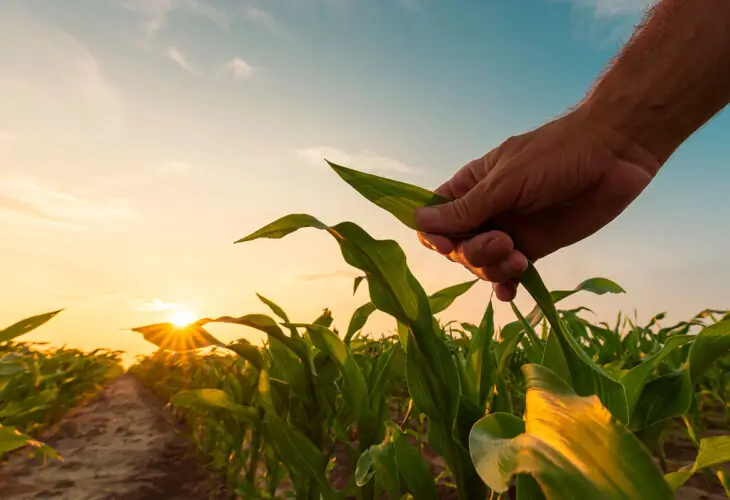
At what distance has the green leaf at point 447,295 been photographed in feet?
4.33

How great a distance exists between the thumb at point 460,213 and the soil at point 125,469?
3.91ft

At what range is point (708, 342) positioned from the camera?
0.95 metres

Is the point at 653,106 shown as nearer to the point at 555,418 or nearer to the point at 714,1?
the point at 714,1

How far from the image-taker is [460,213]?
0.92 metres

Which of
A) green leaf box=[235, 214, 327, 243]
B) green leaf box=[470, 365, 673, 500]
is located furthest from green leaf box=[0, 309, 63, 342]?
green leaf box=[470, 365, 673, 500]

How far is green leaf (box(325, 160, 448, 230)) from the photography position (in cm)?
86

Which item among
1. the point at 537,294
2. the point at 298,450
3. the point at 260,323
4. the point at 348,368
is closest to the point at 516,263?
the point at 537,294

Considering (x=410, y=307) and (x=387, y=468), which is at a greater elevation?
(x=410, y=307)

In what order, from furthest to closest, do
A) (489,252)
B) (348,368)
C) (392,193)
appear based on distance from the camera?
(348,368)
(489,252)
(392,193)

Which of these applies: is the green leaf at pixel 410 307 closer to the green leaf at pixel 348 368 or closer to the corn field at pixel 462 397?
the corn field at pixel 462 397

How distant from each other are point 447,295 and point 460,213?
43cm

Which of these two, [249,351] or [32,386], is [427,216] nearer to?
[249,351]

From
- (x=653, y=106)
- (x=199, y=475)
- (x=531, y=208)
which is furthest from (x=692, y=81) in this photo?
(x=199, y=475)

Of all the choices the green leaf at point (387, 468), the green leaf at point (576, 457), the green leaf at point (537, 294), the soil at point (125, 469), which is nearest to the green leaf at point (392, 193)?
the green leaf at point (537, 294)
